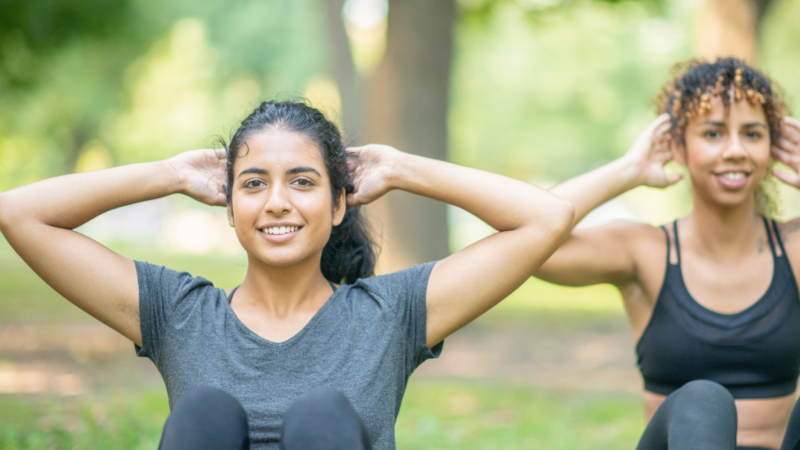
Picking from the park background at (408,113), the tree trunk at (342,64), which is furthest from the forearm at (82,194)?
the tree trunk at (342,64)

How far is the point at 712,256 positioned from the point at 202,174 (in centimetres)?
209

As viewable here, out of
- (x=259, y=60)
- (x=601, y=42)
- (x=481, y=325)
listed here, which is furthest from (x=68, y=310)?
(x=601, y=42)

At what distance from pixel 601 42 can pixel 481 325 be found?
1708 centimetres

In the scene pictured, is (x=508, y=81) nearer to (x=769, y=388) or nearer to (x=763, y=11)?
(x=763, y=11)

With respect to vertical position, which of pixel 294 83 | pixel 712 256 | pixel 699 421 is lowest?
pixel 699 421

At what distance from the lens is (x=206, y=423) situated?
80.0 inches

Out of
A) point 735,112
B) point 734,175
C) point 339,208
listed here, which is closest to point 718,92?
point 735,112

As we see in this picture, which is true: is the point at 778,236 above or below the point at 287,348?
above

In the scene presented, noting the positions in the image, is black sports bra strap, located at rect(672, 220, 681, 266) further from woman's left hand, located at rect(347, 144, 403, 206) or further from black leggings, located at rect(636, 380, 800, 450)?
woman's left hand, located at rect(347, 144, 403, 206)

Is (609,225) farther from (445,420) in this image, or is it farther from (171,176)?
(445,420)

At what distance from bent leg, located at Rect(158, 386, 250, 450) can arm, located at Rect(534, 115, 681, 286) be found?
1423 mm

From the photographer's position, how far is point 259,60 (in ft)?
75.5

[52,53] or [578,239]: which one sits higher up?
[52,53]

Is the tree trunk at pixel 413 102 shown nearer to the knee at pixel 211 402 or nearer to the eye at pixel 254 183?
the eye at pixel 254 183
